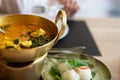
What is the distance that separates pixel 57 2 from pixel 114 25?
35cm

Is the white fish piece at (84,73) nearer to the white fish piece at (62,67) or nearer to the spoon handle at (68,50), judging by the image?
the white fish piece at (62,67)

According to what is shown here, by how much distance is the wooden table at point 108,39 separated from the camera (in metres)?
0.81

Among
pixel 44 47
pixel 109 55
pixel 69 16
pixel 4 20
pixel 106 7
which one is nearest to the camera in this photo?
pixel 44 47

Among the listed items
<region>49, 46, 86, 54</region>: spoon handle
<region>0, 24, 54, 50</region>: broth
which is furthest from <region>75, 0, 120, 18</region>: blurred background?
<region>0, 24, 54, 50</region>: broth

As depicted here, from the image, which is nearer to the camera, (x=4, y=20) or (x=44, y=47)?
(x=44, y=47)

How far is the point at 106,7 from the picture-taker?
5.16ft

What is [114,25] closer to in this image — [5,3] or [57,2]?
[57,2]

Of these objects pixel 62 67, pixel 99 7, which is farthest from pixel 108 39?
pixel 99 7

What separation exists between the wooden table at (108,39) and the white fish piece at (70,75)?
6.2 inches

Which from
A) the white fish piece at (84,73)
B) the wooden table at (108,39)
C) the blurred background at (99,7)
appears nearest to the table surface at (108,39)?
the wooden table at (108,39)

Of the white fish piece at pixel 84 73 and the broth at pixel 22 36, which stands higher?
the broth at pixel 22 36

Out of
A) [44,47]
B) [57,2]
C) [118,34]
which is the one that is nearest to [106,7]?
[57,2]

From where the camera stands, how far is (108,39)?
987 mm

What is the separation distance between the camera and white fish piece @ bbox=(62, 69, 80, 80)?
0.63 m
